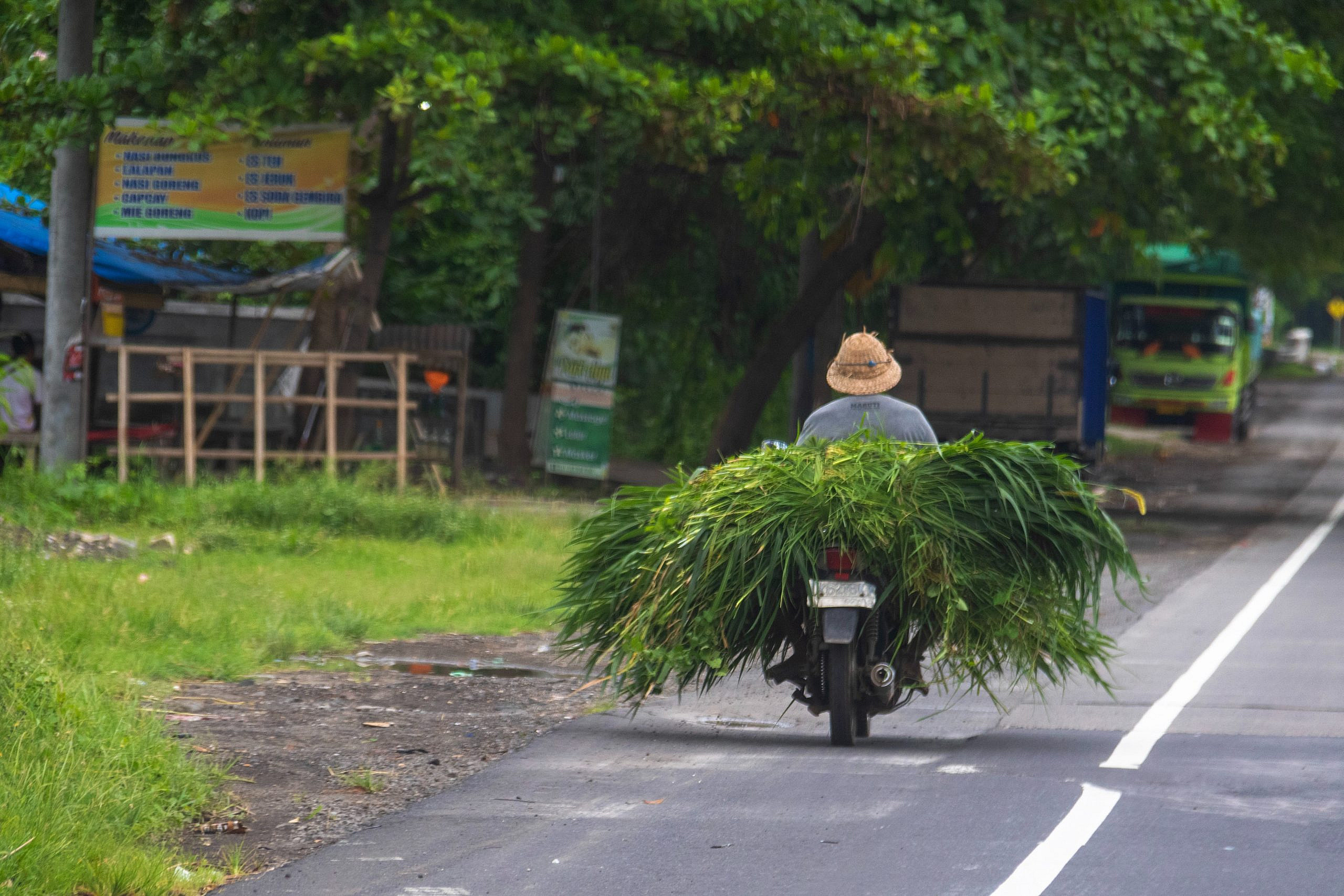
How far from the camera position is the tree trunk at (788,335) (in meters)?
20.4

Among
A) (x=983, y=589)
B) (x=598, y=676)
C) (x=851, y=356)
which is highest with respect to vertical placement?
(x=851, y=356)

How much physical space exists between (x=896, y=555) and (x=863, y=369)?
1290 mm

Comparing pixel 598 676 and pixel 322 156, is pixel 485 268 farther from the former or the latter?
pixel 598 676

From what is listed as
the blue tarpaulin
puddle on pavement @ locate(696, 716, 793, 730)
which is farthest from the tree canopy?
puddle on pavement @ locate(696, 716, 793, 730)

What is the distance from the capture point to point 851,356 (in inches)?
320

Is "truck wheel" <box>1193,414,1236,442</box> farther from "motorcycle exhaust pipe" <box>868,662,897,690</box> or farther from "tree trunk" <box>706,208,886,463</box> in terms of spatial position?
"motorcycle exhaust pipe" <box>868,662,897,690</box>

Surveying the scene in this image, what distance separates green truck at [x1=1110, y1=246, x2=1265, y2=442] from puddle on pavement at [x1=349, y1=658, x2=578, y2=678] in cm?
2474

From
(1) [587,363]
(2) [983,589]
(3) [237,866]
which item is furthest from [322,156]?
(3) [237,866]

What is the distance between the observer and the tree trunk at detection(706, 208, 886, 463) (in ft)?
66.8

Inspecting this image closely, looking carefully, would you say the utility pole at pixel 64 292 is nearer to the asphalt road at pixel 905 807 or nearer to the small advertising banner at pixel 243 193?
the small advertising banner at pixel 243 193

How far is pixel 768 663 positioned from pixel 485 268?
53.2 feet

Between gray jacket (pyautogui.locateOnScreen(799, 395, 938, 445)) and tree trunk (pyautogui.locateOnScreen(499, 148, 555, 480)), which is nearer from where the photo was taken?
gray jacket (pyautogui.locateOnScreen(799, 395, 938, 445))

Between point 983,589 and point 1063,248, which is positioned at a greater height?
point 1063,248

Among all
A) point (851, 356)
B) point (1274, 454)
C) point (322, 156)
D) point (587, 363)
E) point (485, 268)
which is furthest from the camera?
point (1274, 454)
